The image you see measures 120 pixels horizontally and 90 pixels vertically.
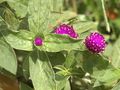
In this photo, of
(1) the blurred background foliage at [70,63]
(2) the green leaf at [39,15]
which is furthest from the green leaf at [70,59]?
(2) the green leaf at [39,15]

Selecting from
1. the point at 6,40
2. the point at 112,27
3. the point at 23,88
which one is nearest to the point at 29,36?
the point at 6,40

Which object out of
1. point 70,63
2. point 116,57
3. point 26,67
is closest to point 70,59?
point 70,63

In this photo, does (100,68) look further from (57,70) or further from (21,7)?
(21,7)

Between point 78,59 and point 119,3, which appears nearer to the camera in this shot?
point 78,59

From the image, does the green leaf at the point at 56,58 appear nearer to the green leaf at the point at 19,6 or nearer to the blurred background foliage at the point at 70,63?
the blurred background foliage at the point at 70,63

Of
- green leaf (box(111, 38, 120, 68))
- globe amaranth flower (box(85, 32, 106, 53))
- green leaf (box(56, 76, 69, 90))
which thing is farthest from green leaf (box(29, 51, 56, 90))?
green leaf (box(111, 38, 120, 68))
